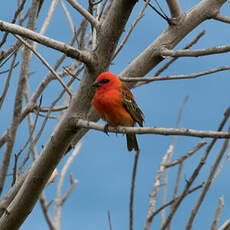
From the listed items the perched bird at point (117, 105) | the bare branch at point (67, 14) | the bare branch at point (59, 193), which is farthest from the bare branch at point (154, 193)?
the bare branch at point (67, 14)

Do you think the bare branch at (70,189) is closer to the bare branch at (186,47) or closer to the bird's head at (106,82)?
the bird's head at (106,82)

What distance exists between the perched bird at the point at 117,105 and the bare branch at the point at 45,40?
0.87 meters

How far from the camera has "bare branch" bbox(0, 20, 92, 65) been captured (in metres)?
3.13

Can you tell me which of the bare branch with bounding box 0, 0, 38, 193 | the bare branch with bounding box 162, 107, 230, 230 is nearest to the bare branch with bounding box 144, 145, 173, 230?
the bare branch with bounding box 162, 107, 230, 230

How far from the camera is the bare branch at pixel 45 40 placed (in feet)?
10.3

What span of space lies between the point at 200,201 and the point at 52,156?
1.31 m

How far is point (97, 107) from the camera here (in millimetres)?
4230

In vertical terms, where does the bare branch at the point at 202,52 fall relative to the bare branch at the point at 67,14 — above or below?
below

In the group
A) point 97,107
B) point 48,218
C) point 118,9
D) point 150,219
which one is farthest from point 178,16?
point 48,218

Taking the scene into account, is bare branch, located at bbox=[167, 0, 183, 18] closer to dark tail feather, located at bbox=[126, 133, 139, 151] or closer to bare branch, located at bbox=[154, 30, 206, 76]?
bare branch, located at bbox=[154, 30, 206, 76]

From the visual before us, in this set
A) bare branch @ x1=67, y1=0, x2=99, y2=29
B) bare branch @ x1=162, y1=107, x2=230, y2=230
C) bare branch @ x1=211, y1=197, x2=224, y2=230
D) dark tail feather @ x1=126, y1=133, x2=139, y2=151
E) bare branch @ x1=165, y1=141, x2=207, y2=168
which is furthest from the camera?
dark tail feather @ x1=126, y1=133, x2=139, y2=151

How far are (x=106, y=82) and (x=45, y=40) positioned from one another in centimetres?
119

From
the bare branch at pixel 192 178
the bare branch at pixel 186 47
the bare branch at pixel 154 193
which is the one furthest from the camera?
the bare branch at pixel 186 47

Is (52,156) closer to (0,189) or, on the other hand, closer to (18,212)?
(18,212)
